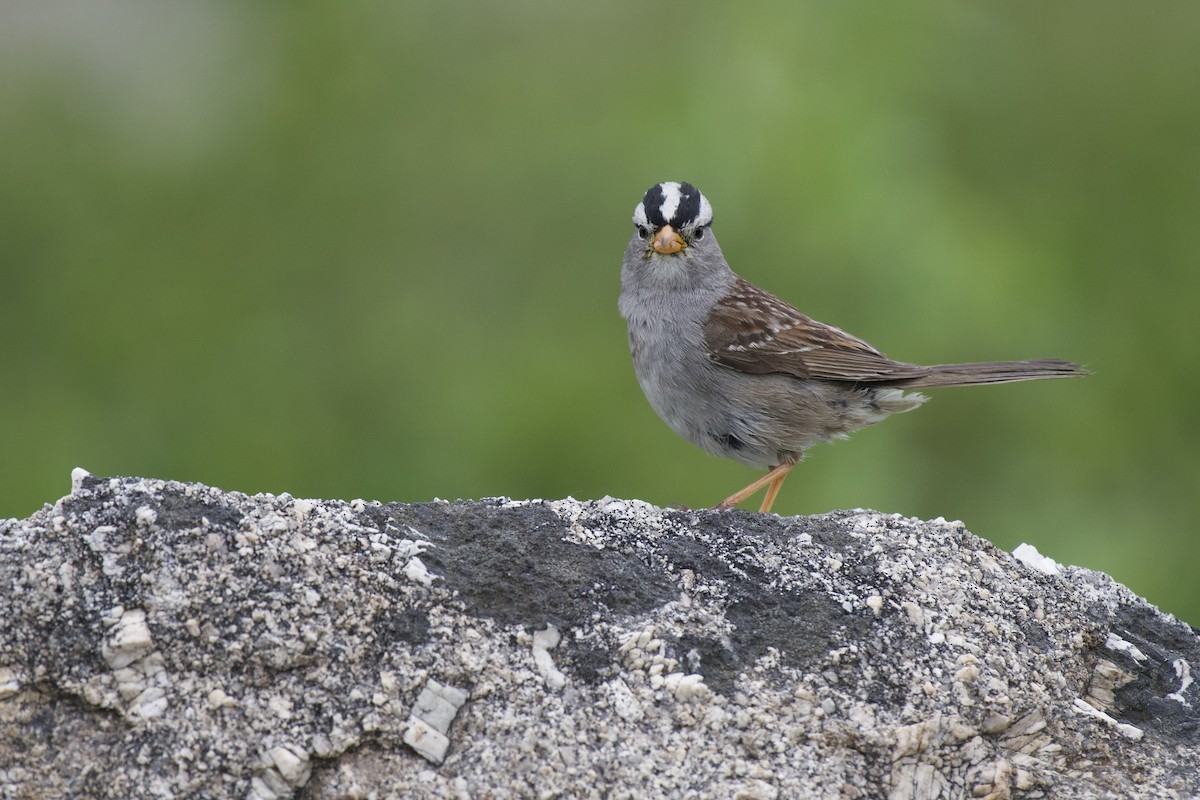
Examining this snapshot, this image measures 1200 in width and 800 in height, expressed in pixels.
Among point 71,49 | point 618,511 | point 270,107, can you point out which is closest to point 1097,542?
point 618,511

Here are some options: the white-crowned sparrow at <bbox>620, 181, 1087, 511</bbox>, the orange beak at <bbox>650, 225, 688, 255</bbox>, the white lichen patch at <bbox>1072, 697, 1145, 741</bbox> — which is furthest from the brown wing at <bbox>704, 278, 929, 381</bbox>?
the white lichen patch at <bbox>1072, 697, 1145, 741</bbox>

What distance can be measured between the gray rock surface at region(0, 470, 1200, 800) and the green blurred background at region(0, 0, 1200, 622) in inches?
128

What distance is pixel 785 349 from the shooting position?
15.9 feet

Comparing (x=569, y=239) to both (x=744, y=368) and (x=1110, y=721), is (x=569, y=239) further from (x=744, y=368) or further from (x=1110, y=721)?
(x=1110, y=721)

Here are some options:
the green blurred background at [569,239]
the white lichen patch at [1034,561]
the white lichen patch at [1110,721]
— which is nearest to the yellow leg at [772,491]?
the green blurred background at [569,239]

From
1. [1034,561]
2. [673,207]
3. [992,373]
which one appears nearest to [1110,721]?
[1034,561]

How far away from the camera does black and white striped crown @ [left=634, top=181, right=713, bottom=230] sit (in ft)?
16.3

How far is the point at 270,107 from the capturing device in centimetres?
763

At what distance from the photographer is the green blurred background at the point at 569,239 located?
21.1 ft

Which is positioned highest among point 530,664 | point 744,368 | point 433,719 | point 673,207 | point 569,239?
point 569,239

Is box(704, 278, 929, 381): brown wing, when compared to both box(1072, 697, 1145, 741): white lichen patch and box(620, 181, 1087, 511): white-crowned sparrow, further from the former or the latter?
box(1072, 697, 1145, 741): white lichen patch

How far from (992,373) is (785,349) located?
0.68 m

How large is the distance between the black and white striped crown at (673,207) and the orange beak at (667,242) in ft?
0.09

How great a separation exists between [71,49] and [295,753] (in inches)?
279
